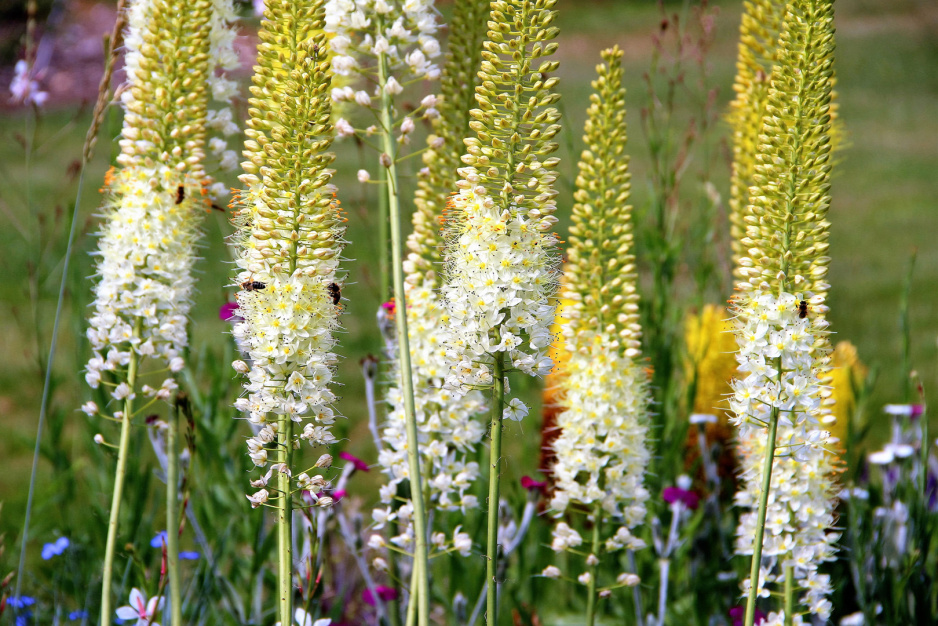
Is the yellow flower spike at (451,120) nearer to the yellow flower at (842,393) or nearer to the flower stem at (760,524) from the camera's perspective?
the flower stem at (760,524)

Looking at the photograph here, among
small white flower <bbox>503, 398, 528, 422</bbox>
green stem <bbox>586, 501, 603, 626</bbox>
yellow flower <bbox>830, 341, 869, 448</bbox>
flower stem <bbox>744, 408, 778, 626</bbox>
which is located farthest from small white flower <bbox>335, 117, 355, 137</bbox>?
yellow flower <bbox>830, 341, 869, 448</bbox>

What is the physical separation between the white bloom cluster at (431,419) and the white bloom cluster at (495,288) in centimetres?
43

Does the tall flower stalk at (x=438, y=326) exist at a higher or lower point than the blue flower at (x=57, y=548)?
higher

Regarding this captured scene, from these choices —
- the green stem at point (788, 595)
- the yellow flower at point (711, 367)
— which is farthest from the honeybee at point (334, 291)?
the yellow flower at point (711, 367)

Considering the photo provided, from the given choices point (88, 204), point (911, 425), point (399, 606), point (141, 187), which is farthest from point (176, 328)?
point (88, 204)

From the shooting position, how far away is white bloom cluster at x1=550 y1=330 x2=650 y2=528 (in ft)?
8.36

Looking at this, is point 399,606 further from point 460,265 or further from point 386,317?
point 460,265

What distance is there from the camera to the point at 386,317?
2955 mm

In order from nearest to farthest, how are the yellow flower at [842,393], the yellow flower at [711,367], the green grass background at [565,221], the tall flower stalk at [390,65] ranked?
the tall flower stalk at [390,65]
the yellow flower at [842,393]
the yellow flower at [711,367]
the green grass background at [565,221]

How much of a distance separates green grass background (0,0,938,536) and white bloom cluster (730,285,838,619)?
1199 millimetres

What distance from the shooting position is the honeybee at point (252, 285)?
6.52ft

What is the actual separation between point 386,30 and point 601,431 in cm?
126

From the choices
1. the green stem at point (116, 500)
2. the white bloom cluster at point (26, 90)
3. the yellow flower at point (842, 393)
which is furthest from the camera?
the yellow flower at point (842, 393)

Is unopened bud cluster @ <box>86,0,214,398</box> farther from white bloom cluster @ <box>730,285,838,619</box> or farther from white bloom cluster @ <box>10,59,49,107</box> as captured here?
white bloom cluster @ <box>730,285,838,619</box>
